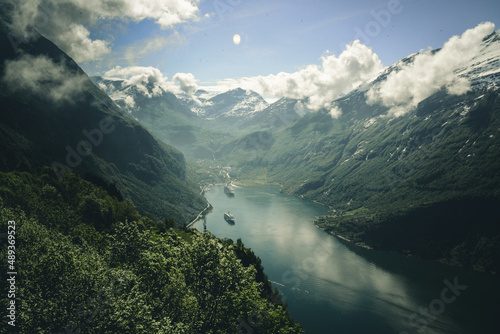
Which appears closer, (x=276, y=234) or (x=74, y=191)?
(x=74, y=191)

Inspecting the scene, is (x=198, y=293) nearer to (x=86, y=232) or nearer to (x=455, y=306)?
(x=86, y=232)

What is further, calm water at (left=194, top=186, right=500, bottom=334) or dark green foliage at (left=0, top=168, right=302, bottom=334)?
calm water at (left=194, top=186, right=500, bottom=334)

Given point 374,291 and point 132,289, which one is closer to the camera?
Answer: point 132,289

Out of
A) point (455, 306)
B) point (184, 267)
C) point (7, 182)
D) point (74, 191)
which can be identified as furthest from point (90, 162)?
point (455, 306)

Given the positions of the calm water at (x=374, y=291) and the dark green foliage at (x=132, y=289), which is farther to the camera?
the calm water at (x=374, y=291)

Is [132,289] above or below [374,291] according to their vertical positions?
below

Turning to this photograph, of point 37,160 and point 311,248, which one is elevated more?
point 311,248

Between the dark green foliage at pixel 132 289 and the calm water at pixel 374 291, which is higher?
the calm water at pixel 374 291

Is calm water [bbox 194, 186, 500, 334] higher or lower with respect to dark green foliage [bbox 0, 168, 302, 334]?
higher
